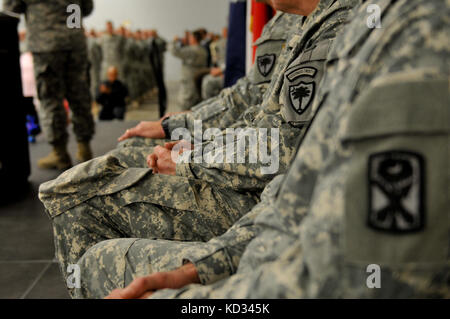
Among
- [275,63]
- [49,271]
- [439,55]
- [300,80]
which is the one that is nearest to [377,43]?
[439,55]

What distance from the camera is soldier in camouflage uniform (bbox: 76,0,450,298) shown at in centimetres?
44

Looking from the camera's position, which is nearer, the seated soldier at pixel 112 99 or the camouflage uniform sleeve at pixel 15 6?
the camouflage uniform sleeve at pixel 15 6

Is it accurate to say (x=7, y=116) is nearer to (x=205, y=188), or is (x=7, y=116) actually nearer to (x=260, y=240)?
(x=205, y=188)

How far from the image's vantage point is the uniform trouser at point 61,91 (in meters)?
2.86

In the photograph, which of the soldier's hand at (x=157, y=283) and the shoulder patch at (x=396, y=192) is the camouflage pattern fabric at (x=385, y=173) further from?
the soldier's hand at (x=157, y=283)

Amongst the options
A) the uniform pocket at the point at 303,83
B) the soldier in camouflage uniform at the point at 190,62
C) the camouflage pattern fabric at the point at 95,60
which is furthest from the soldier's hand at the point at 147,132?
the camouflage pattern fabric at the point at 95,60

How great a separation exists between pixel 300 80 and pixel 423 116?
Result: 0.55m

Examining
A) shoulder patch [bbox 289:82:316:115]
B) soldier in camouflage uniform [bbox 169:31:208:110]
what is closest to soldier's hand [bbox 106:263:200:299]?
shoulder patch [bbox 289:82:316:115]

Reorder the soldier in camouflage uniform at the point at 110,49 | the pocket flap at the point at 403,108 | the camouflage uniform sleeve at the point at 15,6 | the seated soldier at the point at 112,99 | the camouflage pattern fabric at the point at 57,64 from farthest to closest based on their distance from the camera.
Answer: the soldier in camouflage uniform at the point at 110,49 < the seated soldier at the point at 112,99 < the camouflage pattern fabric at the point at 57,64 < the camouflage uniform sleeve at the point at 15,6 < the pocket flap at the point at 403,108

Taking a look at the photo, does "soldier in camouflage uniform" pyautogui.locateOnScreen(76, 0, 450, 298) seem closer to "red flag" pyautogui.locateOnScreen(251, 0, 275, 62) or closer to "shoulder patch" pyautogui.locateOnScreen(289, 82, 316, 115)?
"shoulder patch" pyautogui.locateOnScreen(289, 82, 316, 115)

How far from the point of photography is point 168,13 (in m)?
8.34

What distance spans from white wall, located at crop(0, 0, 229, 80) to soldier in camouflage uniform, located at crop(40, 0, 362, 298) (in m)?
7.53

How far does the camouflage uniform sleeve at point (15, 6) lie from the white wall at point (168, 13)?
18.6 ft

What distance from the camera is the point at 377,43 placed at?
1.61ft
